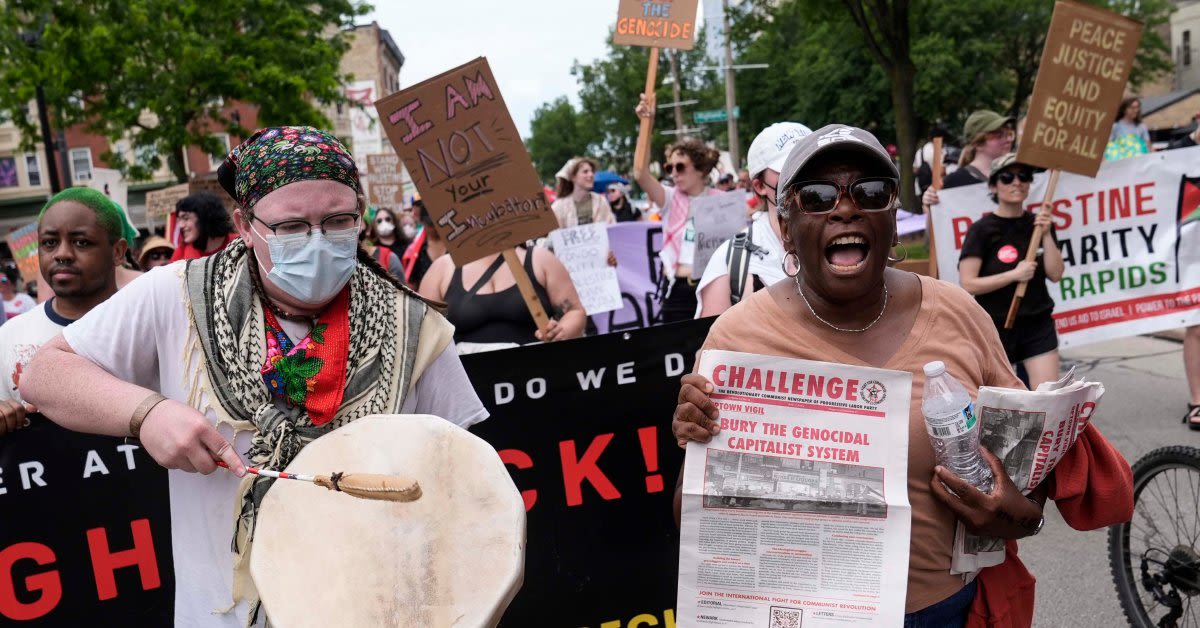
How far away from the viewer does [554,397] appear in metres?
A: 3.70

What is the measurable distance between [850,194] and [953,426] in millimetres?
530

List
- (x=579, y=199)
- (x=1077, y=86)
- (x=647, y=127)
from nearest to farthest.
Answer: (x=1077, y=86) < (x=647, y=127) < (x=579, y=199)

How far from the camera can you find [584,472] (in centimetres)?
372

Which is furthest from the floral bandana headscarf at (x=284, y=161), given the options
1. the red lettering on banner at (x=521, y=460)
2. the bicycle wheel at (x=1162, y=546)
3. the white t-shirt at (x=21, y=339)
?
the bicycle wheel at (x=1162, y=546)

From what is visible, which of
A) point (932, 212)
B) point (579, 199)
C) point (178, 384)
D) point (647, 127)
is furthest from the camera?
point (579, 199)

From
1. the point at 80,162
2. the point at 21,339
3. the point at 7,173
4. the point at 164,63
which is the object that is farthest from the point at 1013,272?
the point at 7,173

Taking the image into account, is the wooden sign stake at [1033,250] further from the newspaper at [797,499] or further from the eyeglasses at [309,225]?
the eyeglasses at [309,225]

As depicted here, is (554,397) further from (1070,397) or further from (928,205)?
(928,205)

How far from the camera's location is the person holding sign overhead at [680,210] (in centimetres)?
662

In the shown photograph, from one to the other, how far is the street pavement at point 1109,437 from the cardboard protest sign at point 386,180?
33.6ft

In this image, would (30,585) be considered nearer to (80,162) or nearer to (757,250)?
(757,250)

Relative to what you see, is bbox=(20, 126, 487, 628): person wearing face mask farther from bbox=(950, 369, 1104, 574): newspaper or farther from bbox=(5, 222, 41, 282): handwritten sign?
bbox=(5, 222, 41, 282): handwritten sign

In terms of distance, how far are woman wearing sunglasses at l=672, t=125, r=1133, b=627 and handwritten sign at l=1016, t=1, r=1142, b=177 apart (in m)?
3.65

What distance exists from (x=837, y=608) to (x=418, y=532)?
0.87 m
